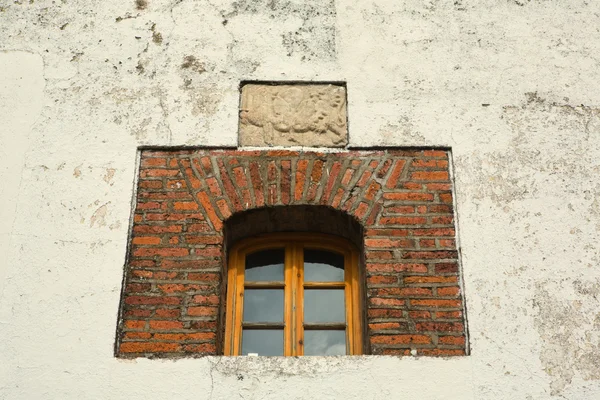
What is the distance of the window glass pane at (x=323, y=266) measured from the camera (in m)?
4.66

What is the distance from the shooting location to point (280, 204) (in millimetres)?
4512

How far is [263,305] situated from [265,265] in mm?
284

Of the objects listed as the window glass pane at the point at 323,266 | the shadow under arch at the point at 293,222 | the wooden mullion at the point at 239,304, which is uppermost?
the shadow under arch at the point at 293,222

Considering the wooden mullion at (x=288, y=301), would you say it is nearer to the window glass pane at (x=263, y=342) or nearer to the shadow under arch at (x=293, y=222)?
the window glass pane at (x=263, y=342)

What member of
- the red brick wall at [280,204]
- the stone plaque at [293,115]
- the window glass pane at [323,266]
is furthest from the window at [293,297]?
the stone plaque at [293,115]

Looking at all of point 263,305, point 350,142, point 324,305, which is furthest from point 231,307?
point 350,142

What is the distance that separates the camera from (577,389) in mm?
3965

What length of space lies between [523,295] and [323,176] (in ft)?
4.53

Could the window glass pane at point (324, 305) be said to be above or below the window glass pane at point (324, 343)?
above

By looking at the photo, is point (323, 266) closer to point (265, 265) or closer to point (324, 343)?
point (265, 265)

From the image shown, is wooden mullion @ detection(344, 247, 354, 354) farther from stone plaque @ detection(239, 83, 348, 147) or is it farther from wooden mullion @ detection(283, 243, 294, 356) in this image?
stone plaque @ detection(239, 83, 348, 147)

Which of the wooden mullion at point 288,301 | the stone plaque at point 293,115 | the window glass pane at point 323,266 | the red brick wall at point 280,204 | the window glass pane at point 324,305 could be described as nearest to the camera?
the red brick wall at point 280,204

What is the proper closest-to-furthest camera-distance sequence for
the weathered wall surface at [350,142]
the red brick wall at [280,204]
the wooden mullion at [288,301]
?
the weathered wall surface at [350,142] < the red brick wall at [280,204] < the wooden mullion at [288,301]

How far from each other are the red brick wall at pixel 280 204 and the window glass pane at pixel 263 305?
26 centimetres
